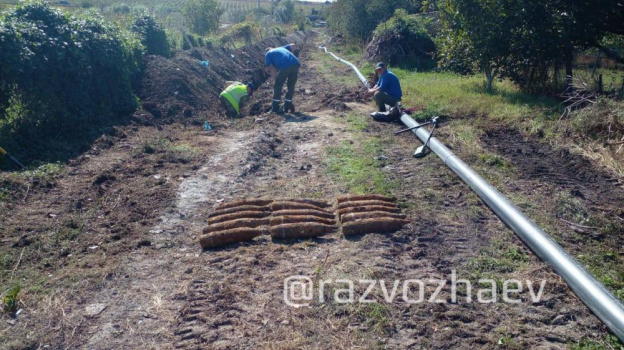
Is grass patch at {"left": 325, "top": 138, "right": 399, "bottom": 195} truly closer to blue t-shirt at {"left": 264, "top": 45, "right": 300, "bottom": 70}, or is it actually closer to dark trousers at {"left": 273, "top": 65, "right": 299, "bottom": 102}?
dark trousers at {"left": 273, "top": 65, "right": 299, "bottom": 102}

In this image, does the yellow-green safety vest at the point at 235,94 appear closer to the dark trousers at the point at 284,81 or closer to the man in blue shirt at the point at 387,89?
the dark trousers at the point at 284,81

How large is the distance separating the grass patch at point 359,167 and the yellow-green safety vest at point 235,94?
3802 mm

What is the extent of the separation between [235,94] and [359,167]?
520cm

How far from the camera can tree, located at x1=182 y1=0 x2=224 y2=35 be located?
2797 centimetres

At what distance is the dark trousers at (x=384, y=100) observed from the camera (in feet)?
35.9

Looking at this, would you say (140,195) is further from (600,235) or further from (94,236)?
(600,235)

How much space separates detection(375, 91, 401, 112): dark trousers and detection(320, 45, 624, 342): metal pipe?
4.59 metres

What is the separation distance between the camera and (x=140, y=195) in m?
6.48

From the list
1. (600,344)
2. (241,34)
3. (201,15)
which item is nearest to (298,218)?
(600,344)

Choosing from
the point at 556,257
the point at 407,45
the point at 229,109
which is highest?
the point at 556,257

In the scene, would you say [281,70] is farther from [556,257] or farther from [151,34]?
[556,257]

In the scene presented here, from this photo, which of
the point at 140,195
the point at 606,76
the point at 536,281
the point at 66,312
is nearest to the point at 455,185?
the point at 536,281

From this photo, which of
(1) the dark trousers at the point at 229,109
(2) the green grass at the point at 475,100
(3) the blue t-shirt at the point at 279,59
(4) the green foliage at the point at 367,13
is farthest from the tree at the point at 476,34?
(4) the green foliage at the point at 367,13

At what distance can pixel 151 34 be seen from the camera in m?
15.9
